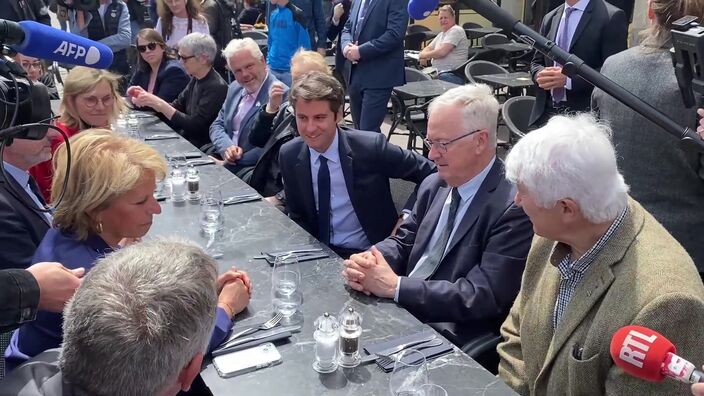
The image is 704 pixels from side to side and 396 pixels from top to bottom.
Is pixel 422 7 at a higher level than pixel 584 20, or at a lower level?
higher

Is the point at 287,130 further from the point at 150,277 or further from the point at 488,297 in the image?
the point at 150,277

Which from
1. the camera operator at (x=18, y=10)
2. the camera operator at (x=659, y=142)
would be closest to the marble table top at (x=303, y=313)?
the camera operator at (x=659, y=142)

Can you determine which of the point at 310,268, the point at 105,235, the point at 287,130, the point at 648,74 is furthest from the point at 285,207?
the point at 648,74

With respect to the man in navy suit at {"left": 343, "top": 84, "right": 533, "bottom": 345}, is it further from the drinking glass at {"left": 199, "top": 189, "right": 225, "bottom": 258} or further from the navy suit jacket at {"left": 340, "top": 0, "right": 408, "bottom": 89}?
the navy suit jacket at {"left": 340, "top": 0, "right": 408, "bottom": 89}

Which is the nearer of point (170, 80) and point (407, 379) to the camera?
point (407, 379)

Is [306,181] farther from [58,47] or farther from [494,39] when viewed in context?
[494,39]

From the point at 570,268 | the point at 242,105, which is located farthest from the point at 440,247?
the point at 242,105

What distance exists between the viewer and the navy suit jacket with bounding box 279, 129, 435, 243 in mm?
3336

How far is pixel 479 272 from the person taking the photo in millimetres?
2350

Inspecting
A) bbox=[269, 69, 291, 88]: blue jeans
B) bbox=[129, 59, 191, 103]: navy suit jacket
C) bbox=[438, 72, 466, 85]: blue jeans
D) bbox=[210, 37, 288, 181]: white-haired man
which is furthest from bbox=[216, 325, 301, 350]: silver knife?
bbox=[438, 72, 466, 85]: blue jeans

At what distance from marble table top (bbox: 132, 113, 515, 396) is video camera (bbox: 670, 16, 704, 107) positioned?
993mm

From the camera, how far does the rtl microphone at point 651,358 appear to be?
4.26 ft

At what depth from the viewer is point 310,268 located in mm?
2475

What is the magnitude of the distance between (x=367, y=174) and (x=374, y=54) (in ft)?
7.93
